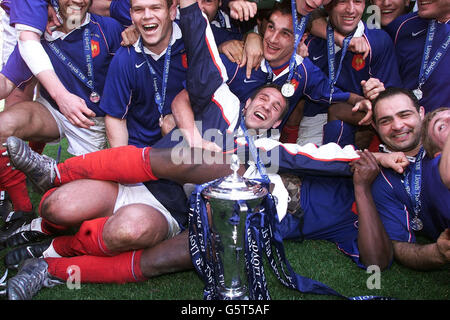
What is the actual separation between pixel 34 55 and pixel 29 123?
489 mm

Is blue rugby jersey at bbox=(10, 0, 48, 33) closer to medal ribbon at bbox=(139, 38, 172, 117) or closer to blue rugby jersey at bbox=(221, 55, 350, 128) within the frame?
medal ribbon at bbox=(139, 38, 172, 117)

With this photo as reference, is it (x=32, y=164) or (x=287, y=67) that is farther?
(x=287, y=67)

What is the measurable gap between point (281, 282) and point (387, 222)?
0.79m

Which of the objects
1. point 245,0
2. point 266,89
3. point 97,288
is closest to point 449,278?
point 266,89

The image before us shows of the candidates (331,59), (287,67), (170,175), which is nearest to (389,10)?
(331,59)

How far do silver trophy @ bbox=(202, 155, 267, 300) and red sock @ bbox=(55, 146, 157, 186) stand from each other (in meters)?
0.66

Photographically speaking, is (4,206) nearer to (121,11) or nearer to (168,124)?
(168,124)

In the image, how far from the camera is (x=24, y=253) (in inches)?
96.1

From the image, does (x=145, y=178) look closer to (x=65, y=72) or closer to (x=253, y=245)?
(x=253, y=245)

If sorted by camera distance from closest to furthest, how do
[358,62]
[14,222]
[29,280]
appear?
1. [29,280]
2. [14,222]
3. [358,62]

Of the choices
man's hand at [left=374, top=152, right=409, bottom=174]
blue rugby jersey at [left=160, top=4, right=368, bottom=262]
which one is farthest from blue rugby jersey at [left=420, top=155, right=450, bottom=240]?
blue rugby jersey at [left=160, top=4, right=368, bottom=262]

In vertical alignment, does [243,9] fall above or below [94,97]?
above

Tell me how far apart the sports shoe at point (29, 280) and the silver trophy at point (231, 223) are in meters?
0.92

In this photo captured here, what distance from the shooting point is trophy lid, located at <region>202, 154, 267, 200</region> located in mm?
1735
